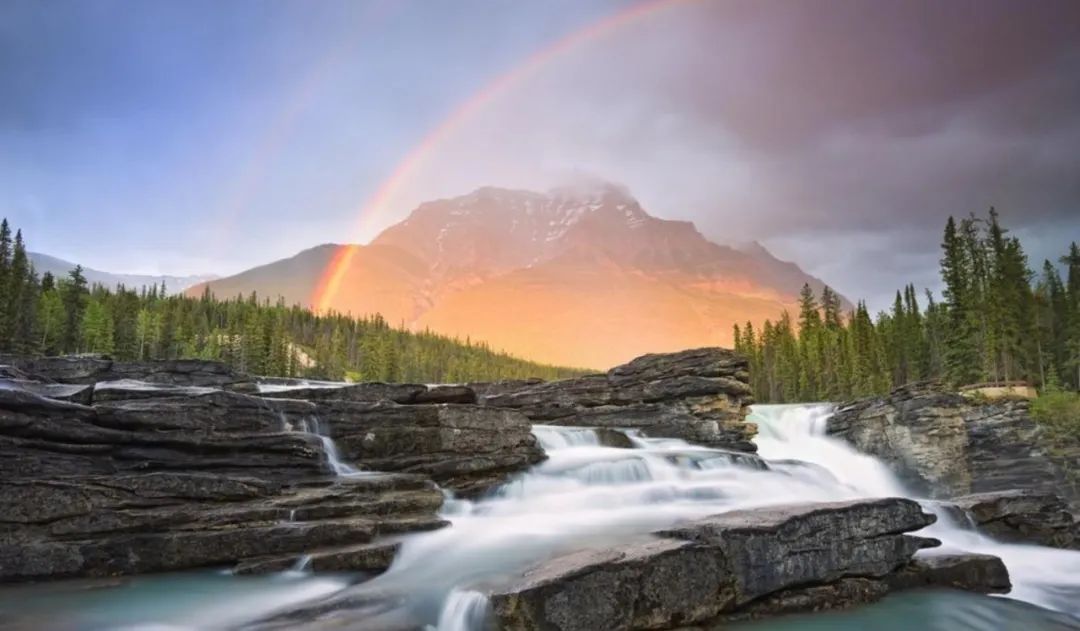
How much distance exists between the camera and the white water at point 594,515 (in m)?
12.1

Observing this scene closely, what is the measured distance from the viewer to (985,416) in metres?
39.0

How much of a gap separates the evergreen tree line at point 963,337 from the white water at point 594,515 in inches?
1644

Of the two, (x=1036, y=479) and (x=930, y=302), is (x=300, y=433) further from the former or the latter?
(x=930, y=302)

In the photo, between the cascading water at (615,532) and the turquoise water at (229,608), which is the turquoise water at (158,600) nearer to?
the turquoise water at (229,608)

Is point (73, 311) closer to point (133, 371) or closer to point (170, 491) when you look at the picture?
point (133, 371)

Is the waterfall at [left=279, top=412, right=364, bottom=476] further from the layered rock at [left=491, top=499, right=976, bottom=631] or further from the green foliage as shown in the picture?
the green foliage

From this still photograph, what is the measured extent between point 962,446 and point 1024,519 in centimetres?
2429

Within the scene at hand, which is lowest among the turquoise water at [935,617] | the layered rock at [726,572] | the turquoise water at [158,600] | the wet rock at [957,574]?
the turquoise water at [935,617]

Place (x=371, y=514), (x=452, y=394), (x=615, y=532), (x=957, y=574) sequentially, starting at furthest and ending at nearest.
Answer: (x=452, y=394) → (x=371, y=514) → (x=615, y=532) → (x=957, y=574)

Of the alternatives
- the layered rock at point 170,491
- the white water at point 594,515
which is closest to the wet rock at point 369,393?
the white water at point 594,515

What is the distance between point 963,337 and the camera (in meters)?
63.6

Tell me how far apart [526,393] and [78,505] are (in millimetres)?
25479

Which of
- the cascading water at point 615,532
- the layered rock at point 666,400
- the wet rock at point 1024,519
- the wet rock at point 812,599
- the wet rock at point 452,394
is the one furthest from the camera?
the layered rock at point 666,400

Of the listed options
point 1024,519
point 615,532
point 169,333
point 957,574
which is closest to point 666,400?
point 1024,519
